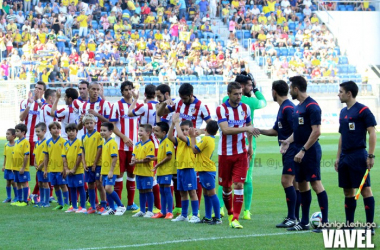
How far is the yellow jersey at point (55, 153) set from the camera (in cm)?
1117

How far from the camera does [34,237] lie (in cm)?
826

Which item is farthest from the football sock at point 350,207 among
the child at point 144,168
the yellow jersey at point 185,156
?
the child at point 144,168

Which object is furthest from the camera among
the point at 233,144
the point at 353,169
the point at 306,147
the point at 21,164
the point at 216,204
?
the point at 21,164

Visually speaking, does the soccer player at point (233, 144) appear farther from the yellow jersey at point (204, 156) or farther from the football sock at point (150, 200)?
the football sock at point (150, 200)

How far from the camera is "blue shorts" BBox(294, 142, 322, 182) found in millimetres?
8227

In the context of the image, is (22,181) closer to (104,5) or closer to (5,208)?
(5,208)

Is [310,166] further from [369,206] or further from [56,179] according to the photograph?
[56,179]

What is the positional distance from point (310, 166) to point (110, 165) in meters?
3.44

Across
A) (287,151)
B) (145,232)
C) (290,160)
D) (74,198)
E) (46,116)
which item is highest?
(46,116)

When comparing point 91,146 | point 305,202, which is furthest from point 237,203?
point 91,146

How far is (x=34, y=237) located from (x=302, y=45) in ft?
97.4

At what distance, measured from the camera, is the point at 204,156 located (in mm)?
9172

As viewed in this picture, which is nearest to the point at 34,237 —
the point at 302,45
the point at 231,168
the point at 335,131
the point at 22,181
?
the point at 231,168

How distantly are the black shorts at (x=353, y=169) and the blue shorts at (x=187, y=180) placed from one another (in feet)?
7.31
